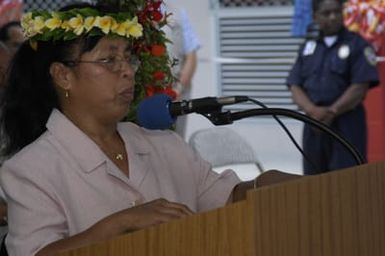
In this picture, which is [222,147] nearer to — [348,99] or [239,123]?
[348,99]

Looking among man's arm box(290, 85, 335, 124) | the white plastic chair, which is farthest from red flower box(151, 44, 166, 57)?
man's arm box(290, 85, 335, 124)

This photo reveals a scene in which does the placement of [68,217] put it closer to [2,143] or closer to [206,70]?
[2,143]

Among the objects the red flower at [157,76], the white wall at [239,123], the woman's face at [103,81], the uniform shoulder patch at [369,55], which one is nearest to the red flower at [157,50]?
the red flower at [157,76]

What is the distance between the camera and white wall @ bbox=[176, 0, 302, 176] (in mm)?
9547

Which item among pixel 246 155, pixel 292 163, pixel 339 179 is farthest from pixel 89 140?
pixel 292 163

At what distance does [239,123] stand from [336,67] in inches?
115

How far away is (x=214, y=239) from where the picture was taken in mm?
2217

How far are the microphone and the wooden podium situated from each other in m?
0.42

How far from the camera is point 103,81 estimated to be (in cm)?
297

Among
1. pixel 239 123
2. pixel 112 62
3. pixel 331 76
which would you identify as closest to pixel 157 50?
pixel 112 62

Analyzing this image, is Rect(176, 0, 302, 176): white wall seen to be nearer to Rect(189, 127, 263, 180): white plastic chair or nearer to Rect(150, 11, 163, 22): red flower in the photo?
Rect(189, 127, 263, 180): white plastic chair

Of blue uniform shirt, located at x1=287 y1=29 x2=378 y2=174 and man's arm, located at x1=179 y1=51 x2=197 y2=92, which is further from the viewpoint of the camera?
man's arm, located at x1=179 y1=51 x2=197 y2=92

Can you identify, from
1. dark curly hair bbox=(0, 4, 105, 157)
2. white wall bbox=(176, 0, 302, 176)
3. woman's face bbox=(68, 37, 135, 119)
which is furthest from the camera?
white wall bbox=(176, 0, 302, 176)

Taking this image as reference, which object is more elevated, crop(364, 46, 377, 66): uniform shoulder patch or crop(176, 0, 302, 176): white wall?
crop(364, 46, 377, 66): uniform shoulder patch
